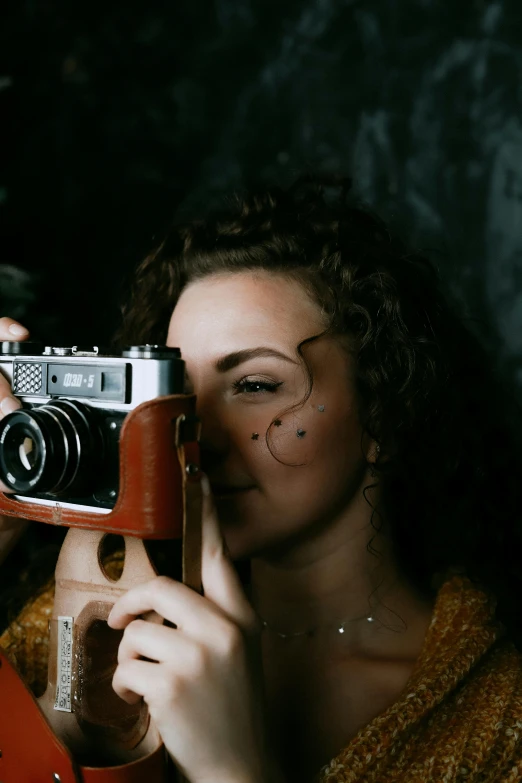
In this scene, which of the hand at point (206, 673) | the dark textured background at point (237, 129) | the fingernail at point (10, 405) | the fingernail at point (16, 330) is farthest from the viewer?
the dark textured background at point (237, 129)

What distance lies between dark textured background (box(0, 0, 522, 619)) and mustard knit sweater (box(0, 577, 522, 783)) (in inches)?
18.7

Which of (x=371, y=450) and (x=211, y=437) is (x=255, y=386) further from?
(x=371, y=450)

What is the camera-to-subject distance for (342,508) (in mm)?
1004

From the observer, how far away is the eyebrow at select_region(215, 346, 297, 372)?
88 cm

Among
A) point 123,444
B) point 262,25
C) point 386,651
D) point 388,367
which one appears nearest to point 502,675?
point 386,651

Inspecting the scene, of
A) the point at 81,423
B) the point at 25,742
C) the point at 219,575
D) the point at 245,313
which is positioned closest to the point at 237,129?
the point at 245,313

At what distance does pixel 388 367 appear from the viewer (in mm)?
973

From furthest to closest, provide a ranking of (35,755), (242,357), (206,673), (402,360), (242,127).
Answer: (242,127) → (402,360) → (242,357) → (35,755) → (206,673)

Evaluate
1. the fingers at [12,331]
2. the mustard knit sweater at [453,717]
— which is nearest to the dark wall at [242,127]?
the fingers at [12,331]

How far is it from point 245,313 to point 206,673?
1.38ft

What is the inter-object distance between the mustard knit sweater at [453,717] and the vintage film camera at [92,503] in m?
0.24

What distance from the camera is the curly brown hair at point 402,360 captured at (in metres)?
0.98

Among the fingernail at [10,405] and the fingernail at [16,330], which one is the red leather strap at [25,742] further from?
the fingernail at [16,330]

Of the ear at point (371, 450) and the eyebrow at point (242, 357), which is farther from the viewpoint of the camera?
the ear at point (371, 450)
